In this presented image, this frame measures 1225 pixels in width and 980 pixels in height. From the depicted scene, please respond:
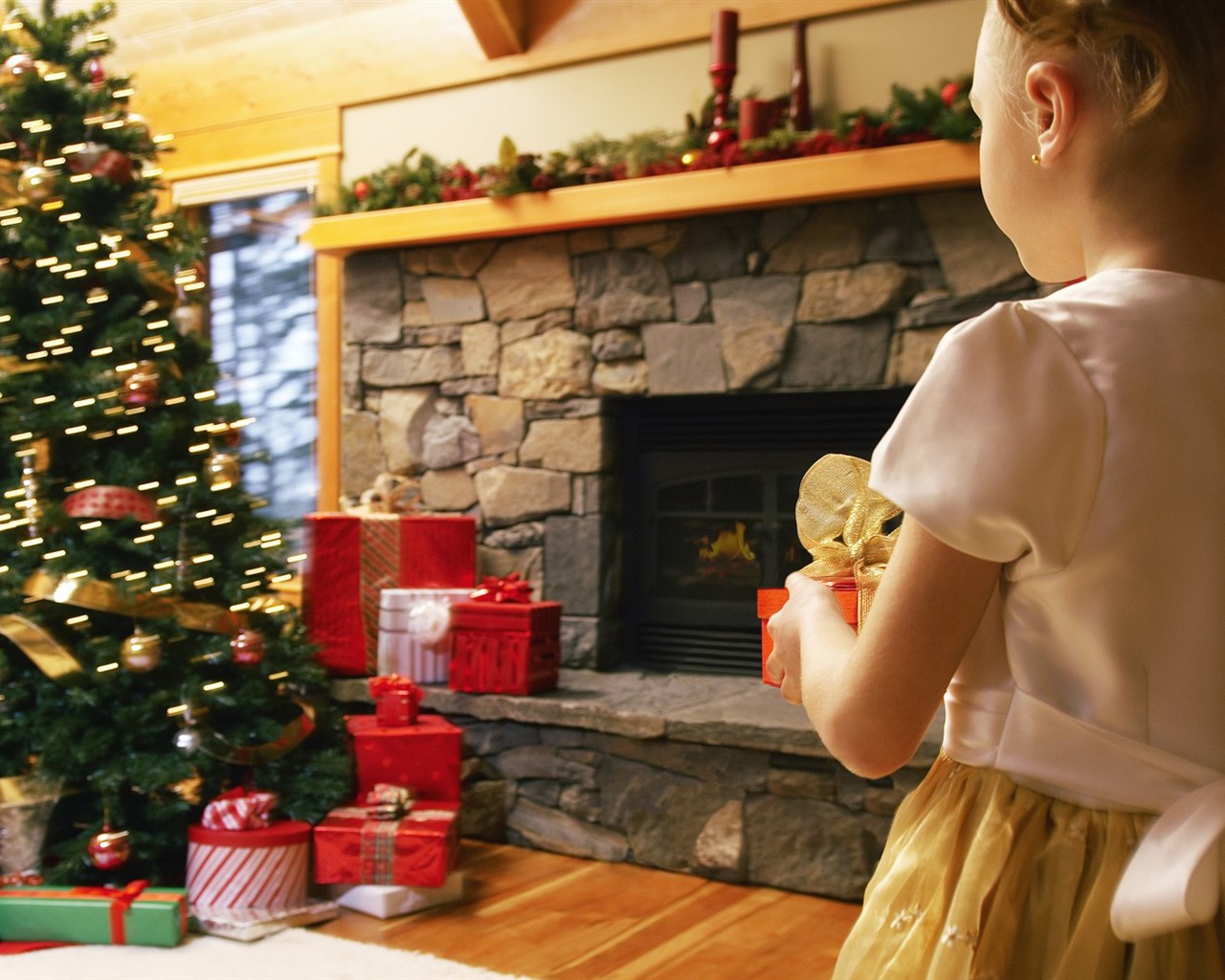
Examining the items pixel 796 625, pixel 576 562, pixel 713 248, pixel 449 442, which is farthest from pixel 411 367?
pixel 796 625

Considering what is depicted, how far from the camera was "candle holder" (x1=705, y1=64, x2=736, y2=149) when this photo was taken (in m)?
3.21

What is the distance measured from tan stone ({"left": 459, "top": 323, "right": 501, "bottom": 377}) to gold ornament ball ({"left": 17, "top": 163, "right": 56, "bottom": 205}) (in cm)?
129

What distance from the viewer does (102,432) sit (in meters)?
2.63

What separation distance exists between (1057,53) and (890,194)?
2624mm

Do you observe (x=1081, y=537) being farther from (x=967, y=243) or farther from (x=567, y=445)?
(x=567, y=445)

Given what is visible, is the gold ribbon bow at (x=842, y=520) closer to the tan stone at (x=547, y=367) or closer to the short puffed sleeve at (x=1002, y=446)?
the short puffed sleeve at (x=1002, y=446)

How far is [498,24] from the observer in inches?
143

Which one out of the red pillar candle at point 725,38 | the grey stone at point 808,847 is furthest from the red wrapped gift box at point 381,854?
the red pillar candle at point 725,38

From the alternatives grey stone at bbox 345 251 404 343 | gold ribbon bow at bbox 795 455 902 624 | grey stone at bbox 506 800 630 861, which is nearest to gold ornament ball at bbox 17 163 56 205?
grey stone at bbox 345 251 404 343

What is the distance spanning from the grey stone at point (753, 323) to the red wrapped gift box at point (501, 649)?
83 cm

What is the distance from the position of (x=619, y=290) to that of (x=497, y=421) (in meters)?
0.54

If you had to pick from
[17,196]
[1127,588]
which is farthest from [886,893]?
[17,196]

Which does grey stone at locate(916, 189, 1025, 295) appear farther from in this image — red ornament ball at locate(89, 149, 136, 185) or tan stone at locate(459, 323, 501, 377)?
red ornament ball at locate(89, 149, 136, 185)

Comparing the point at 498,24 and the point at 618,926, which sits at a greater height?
the point at 498,24
